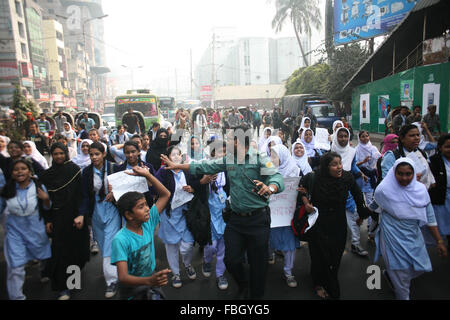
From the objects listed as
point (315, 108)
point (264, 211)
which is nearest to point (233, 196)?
point (264, 211)

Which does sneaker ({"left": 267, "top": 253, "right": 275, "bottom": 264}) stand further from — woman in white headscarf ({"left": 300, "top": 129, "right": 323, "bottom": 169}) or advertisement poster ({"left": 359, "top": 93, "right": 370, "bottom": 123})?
advertisement poster ({"left": 359, "top": 93, "right": 370, "bottom": 123})

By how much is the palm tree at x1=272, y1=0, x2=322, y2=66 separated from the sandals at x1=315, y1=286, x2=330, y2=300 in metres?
36.4

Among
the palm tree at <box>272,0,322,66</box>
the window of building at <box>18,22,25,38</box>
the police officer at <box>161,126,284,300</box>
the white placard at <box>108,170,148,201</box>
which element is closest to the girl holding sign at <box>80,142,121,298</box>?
the white placard at <box>108,170,148,201</box>

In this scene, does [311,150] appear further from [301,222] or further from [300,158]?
[301,222]

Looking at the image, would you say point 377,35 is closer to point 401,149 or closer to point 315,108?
point 315,108

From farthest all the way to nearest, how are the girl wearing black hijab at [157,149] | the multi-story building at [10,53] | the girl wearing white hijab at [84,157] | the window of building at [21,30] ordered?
the window of building at [21,30], the multi-story building at [10,53], the girl wearing white hijab at [84,157], the girl wearing black hijab at [157,149]

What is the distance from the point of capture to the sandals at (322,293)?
3.32 meters

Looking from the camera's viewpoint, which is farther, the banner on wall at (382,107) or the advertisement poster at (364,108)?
the advertisement poster at (364,108)

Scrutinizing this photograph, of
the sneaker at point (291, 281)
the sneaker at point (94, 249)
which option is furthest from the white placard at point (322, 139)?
the sneaker at point (94, 249)

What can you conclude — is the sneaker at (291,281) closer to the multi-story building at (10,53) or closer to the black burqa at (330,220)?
the black burqa at (330,220)

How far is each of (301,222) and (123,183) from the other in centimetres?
197

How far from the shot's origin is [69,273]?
3.57 m

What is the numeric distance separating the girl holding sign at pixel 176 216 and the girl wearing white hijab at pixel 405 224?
6.67 feet

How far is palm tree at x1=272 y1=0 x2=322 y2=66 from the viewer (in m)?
36.9
